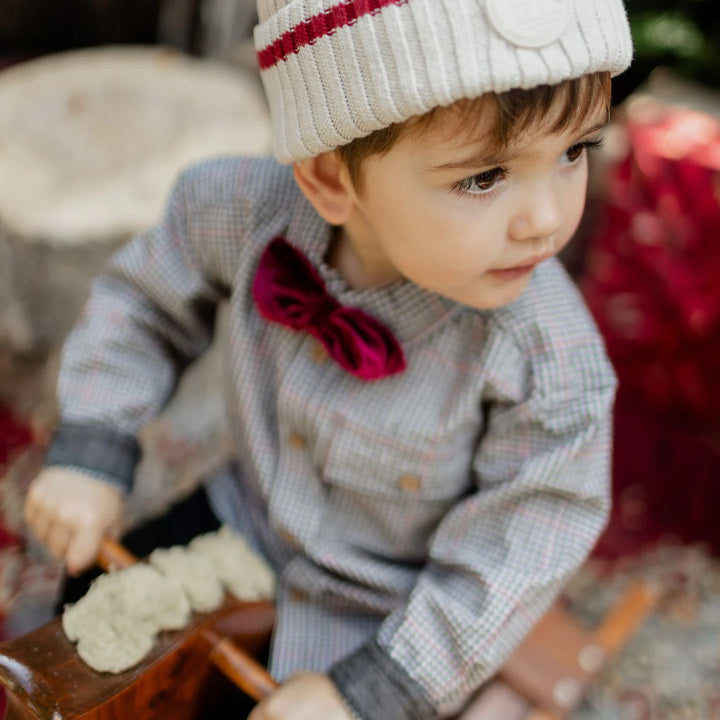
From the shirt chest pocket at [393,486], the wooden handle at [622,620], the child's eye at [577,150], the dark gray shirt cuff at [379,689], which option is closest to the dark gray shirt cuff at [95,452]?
the shirt chest pocket at [393,486]

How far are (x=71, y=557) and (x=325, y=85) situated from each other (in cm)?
60

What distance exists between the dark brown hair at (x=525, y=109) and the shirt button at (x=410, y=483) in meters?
0.40

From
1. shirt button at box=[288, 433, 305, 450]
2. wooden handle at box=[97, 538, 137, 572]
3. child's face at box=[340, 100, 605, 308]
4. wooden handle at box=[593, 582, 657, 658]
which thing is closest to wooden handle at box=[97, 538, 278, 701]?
wooden handle at box=[97, 538, 137, 572]

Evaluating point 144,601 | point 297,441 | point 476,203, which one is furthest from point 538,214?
point 144,601

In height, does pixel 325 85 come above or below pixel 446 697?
above

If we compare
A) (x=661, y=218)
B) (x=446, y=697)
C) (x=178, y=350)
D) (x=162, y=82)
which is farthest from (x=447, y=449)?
(x=162, y=82)

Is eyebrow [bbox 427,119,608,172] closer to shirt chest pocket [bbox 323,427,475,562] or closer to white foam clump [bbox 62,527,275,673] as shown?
shirt chest pocket [bbox 323,427,475,562]

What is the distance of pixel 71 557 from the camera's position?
0.99 m

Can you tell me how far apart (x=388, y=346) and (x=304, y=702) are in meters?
0.38

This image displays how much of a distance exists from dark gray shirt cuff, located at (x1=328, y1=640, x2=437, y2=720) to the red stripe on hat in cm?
61

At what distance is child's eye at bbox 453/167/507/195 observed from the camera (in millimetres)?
764

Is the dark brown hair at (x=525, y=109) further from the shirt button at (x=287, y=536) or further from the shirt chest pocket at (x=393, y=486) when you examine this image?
the shirt button at (x=287, y=536)

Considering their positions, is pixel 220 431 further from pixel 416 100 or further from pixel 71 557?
pixel 416 100

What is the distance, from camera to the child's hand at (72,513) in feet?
3.27
